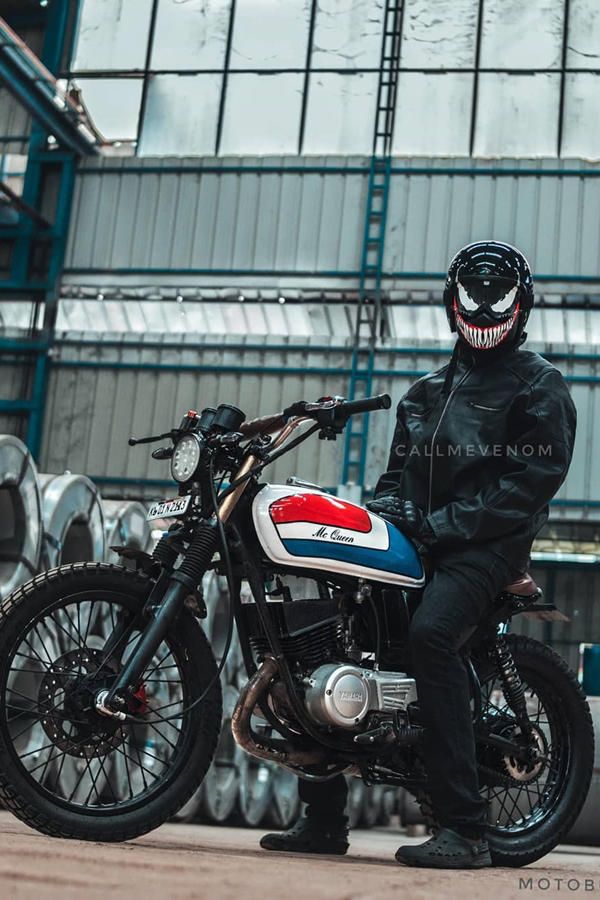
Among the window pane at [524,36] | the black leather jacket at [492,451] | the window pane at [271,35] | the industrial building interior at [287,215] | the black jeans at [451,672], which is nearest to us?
the black jeans at [451,672]

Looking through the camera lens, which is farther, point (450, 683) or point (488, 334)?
point (488, 334)

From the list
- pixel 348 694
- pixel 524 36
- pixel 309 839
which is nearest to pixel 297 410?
pixel 348 694

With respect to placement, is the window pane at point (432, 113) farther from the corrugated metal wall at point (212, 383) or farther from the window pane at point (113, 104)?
the window pane at point (113, 104)

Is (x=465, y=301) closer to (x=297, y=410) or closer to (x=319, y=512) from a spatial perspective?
(x=297, y=410)

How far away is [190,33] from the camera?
17844mm

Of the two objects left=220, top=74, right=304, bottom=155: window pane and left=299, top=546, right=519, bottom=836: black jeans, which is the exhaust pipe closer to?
left=299, top=546, right=519, bottom=836: black jeans

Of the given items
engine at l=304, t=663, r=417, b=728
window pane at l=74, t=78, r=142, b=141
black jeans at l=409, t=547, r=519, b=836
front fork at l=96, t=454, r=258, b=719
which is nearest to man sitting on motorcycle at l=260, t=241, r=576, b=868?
black jeans at l=409, t=547, r=519, b=836

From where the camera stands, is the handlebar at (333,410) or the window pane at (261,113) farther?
the window pane at (261,113)

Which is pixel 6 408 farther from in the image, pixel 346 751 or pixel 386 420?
pixel 346 751

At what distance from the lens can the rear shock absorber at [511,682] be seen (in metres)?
4.05

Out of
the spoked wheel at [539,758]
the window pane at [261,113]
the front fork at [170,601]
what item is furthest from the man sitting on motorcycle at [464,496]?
the window pane at [261,113]

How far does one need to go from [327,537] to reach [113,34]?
52.8 feet

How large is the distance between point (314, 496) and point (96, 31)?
53.0 ft

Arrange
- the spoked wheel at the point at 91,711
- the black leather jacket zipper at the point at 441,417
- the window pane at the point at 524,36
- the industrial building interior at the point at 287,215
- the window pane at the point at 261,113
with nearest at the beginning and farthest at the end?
the spoked wheel at the point at 91,711 → the black leather jacket zipper at the point at 441,417 → the industrial building interior at the point at 287,215 → the window pane at the point at 524,36 → the window pane at the point at 261,113
